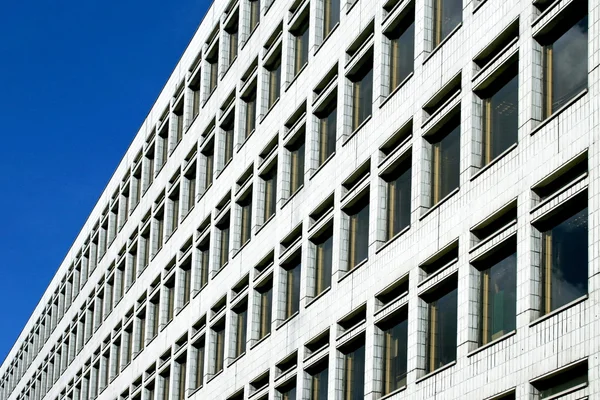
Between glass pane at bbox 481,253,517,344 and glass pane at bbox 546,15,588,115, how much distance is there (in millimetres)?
3956

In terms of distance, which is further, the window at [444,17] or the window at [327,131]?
the window at [327,131]

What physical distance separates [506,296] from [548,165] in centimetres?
366

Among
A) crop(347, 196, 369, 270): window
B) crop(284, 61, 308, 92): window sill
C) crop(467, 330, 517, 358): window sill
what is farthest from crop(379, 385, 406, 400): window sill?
crop(284, 61, 308, 92): window sill

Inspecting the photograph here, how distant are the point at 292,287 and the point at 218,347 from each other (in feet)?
25.6

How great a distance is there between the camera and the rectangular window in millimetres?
32094

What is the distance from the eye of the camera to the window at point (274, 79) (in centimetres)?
5006

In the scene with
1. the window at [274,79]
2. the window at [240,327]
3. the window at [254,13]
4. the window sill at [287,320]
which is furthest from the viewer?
the window at [254,13]

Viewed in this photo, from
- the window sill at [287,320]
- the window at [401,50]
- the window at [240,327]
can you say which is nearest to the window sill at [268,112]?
the window at [240,327]

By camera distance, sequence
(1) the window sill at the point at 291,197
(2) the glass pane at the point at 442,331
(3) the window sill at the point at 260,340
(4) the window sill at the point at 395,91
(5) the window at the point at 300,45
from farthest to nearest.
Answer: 1. (5) the window at the point at 300,45
2. (3) the window sill at the point at 260,340
3. (1) the window sill at the point at 291,197
4. (4) the window sill at the point at 395,91
5. (2) the glass pane at the point at 442,331

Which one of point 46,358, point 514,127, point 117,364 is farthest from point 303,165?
point 46,358

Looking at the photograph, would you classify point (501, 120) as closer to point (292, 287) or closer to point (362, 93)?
point (362, 93)

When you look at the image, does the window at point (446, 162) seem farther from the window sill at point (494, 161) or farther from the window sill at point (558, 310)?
the window sill at point (558, 310)

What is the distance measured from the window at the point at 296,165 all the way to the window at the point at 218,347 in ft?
26.3

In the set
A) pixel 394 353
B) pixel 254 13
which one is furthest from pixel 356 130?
pixel 254 13
